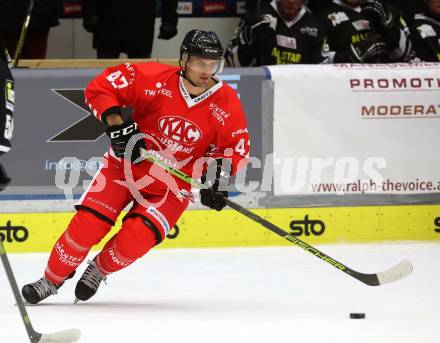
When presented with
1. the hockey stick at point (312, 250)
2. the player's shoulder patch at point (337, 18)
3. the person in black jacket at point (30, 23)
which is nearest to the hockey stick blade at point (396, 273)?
the hockey stick at point (312, 250)

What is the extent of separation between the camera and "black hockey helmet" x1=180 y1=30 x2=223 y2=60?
525 centimetres

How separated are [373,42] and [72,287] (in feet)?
9.22

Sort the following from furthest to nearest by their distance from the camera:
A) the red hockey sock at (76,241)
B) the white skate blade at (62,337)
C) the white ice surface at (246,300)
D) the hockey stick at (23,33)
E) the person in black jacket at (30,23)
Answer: the person in black jacket at (30,23), the hockey stick at (23,33), the red hockey sock at (76,241), the white ice surface at (246,300), the white skate blade at (62,337)

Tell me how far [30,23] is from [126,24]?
58cm

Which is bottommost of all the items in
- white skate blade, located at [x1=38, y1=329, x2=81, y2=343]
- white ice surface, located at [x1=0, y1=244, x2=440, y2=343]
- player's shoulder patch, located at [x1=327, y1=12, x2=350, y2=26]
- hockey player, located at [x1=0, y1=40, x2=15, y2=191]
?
white ice surface, located at [x1=0, y1=244, x2=440, y2=343]

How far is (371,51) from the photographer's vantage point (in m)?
7.62

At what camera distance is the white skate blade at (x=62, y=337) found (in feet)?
13.7

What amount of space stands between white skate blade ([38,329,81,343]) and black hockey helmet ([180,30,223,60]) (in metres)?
1.54

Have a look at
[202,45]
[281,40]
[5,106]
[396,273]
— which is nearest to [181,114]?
[202,45]

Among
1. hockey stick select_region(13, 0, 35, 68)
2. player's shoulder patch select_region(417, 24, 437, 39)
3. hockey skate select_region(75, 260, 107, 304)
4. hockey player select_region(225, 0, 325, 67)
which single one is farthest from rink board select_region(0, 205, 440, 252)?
hockey skate select_region(75, 260, 107, 304)

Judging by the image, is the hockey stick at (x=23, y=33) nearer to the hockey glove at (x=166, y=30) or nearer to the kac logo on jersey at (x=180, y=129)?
the hockey glove at (x=166, y=30)

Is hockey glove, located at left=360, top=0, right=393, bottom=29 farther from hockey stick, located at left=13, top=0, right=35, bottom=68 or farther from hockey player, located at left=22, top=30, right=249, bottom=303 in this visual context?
hockey player, located at left=22, top=30, right=249, bottom=303

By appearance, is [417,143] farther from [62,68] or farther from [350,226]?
[62,68]

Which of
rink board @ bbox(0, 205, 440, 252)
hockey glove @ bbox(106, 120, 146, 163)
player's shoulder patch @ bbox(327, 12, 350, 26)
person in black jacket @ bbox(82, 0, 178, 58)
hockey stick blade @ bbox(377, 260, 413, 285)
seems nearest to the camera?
hockey glove @ bbox(106, 120, 146, 163)
